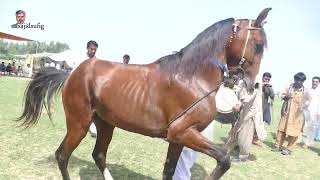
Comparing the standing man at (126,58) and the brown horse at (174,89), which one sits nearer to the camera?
the brown horse at (174,89)

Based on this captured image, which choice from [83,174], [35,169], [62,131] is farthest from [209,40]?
[62,131]

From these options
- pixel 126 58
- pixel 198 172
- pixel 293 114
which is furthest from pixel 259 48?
pixel 126 58

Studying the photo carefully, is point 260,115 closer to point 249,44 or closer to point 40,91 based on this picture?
point 249,44

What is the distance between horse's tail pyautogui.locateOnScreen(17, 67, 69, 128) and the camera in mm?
5551

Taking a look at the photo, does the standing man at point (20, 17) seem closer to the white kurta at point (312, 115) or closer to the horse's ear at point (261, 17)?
the white kurta at point (312, 115)

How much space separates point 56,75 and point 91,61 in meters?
0.87

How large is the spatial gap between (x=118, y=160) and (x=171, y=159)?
214cm

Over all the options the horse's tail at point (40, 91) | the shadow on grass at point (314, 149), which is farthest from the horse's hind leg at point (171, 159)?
the shadow on grass at point (314, 149)

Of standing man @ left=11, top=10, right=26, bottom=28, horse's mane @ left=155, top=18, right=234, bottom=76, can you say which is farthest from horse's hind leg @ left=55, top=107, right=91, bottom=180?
standing man @ left=11, top=10, right=26, bottom=28

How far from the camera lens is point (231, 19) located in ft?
14.1

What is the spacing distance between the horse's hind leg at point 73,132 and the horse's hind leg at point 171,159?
1.09 m

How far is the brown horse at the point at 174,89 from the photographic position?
13.5ft

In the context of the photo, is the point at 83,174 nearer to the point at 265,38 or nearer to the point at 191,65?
the point at 191,65

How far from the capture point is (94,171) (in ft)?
19.3
